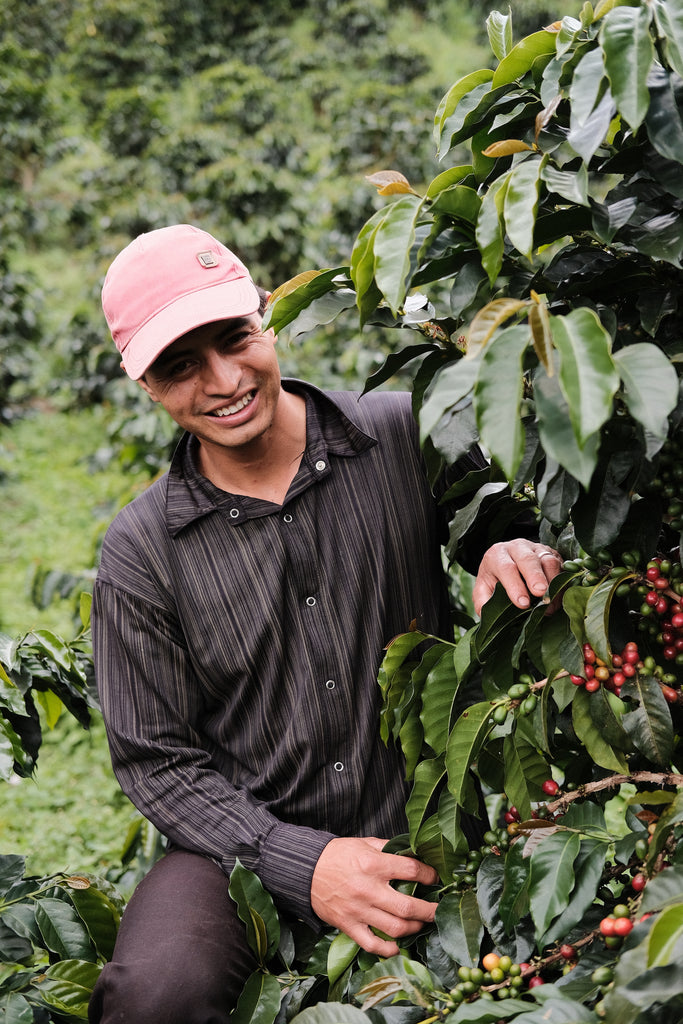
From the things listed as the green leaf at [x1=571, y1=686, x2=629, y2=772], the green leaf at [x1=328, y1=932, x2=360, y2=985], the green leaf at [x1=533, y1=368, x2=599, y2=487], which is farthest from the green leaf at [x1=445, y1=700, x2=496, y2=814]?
the green leaf at [x1=533, y1=368, x2=599, y2=487]

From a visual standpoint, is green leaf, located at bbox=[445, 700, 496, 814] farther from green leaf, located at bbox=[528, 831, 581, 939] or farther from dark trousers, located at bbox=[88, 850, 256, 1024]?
dark trousers, located at bbox=[88, 850, 256, 1024]

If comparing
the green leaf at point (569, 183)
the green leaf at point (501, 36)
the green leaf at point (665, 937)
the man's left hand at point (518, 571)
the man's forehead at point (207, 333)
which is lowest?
the green leaf at point (665, 937)

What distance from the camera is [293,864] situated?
152 centimetres

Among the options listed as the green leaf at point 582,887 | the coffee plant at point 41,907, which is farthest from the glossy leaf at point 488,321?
the coffee plant at point 41,907

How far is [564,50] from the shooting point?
0.92 meters

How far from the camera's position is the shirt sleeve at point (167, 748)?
Answer: 1.57 meters

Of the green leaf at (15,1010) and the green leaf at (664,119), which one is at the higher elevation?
the green leaf at (664,119)

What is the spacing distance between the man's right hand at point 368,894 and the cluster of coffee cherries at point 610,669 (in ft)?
1.71

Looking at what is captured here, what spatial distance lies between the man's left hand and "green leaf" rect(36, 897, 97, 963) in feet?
2.97

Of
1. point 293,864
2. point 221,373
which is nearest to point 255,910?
point 293,864

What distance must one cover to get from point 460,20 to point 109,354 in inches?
476

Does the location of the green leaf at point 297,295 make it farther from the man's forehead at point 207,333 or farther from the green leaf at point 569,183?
the man's forehead at point 207,333

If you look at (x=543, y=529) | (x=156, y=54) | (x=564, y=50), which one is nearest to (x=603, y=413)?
(x=564, y=50)

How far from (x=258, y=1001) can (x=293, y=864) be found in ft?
0.65
